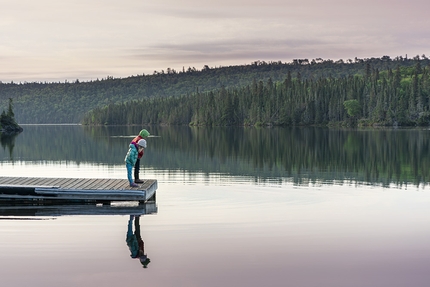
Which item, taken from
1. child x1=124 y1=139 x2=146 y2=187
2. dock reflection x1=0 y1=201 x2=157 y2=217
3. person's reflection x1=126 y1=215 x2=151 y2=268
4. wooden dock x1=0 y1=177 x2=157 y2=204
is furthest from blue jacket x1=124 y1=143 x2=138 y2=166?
person's reflection x1=126 y1=215 x2=151 y2=268

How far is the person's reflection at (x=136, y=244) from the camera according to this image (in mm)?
17430

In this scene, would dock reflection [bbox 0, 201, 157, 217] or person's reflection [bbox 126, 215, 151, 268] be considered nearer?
person's reflection [bbox 126, 215, 151, 268]

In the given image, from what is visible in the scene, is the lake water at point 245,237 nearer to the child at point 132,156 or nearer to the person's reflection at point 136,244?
the person's reflection at point 136,244

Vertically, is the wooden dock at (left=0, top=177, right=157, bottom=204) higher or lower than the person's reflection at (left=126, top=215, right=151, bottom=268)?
higher

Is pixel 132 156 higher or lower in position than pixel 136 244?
higher

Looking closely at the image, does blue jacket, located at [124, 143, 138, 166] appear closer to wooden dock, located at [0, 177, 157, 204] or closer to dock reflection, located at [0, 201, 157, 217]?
wooden dock, located at [0, 177, 157, 204]

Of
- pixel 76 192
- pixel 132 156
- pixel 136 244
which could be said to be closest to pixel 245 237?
pixel 136 244

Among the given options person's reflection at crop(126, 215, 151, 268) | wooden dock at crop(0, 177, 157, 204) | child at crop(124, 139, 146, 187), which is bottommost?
person's reflection at crop(126, 215, 151, 268)

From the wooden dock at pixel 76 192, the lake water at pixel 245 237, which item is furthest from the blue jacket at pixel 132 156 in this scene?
the lake water at pixel 245 237

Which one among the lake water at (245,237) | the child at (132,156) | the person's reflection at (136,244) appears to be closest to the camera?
the lake water at (245,237)

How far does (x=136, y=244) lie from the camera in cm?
1928

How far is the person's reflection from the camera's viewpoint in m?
17.4

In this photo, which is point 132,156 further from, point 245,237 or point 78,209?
point 245,237

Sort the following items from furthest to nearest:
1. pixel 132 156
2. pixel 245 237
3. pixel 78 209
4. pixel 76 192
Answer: pixel 132 156
pixel 76 192
pixel 78 209
pixel 245 237
